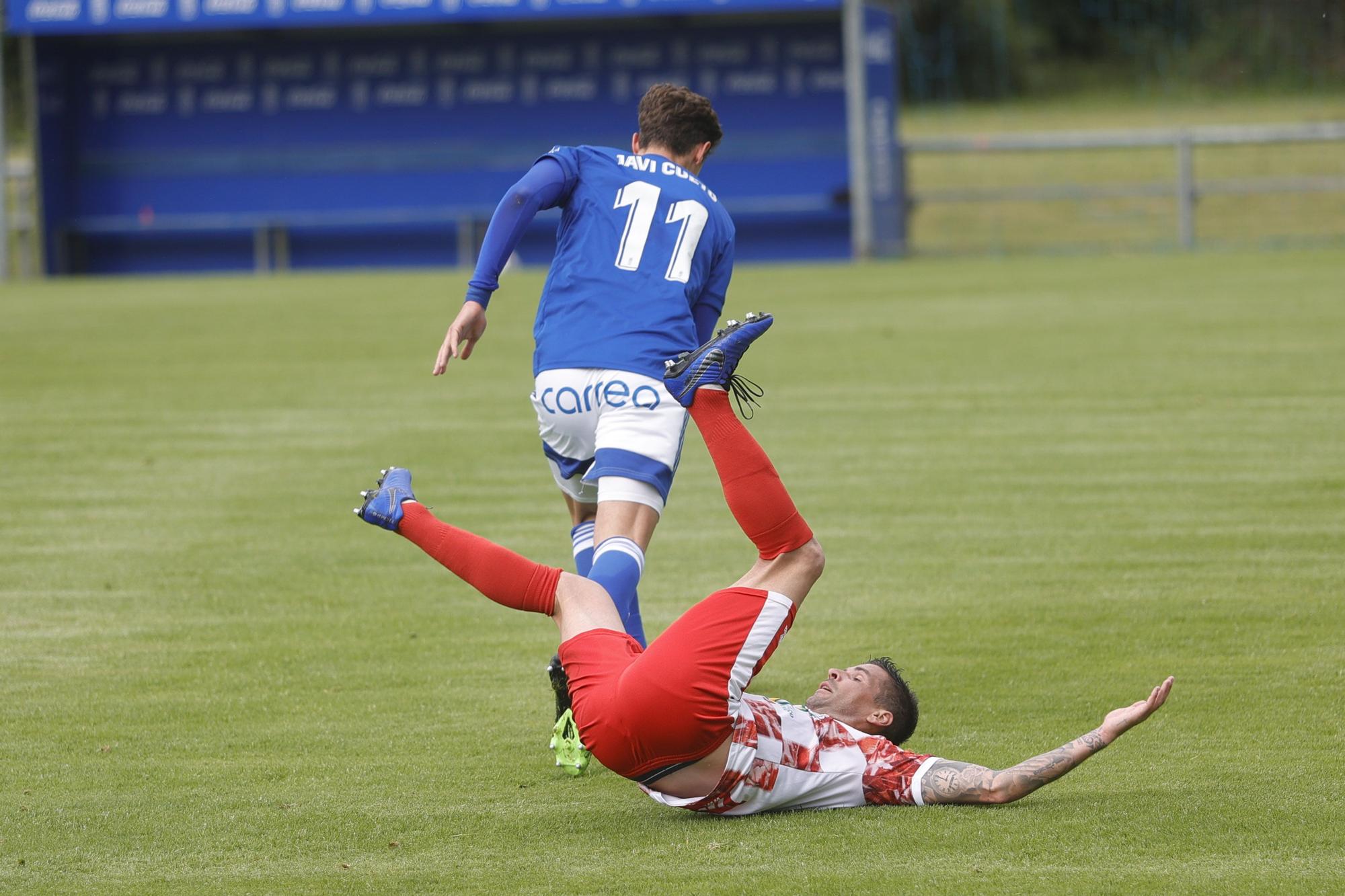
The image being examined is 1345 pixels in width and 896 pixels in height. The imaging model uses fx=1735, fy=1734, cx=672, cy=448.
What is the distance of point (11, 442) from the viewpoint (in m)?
11.5

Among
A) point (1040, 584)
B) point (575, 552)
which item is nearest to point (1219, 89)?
point (1040, 584)

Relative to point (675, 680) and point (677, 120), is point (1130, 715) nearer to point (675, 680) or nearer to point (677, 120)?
point (675, 680)

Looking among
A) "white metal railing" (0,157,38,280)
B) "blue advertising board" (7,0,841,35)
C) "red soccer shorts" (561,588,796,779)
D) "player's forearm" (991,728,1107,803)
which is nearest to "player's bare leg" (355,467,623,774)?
"red soccer shorts" (561,588,796,779)

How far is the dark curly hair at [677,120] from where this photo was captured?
18.7 ft

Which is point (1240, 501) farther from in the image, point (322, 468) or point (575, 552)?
point (322, 468)

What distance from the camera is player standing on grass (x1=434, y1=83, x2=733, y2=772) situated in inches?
209

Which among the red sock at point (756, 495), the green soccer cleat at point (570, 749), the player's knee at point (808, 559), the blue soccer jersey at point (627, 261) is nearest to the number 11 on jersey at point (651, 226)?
the blue soccer jersey at point (627, 261)

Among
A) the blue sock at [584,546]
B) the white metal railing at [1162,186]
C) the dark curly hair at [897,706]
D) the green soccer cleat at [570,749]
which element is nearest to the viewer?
the dark curly hair at [897,706]

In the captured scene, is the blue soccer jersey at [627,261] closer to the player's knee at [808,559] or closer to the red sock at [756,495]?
the red sock at [756,495]

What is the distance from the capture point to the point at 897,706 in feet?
16.6

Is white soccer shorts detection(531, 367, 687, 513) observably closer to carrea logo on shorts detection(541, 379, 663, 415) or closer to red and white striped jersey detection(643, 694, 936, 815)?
carrea logo on shorts detection(541, 379, 663, 415)

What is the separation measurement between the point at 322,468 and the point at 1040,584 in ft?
16.0

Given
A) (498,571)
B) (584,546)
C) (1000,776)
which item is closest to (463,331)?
(584,546)

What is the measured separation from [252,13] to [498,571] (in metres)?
22.2
